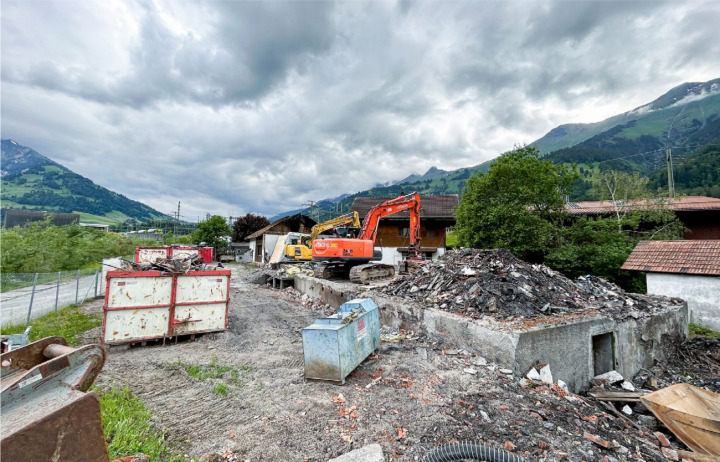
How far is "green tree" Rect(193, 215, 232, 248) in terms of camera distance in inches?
1409

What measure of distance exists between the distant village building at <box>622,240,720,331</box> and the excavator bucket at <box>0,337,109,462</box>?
1676 cm

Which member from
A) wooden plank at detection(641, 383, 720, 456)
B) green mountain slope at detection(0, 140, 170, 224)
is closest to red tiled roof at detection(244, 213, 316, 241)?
wooden plank at detection(641, 383, 720, 456)

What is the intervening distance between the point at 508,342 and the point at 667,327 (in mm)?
6942

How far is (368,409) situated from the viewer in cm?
400

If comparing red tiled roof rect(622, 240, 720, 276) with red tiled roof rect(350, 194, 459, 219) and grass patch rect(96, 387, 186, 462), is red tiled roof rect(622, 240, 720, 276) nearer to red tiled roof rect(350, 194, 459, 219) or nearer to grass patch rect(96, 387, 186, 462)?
red tiled roof rect(350, 194, 459, 219)

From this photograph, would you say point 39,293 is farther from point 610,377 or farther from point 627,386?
point 627,386

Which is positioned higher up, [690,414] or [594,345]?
[594,345]

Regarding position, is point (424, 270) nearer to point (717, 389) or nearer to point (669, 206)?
point (717, 389)

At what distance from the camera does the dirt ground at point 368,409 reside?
3.35m

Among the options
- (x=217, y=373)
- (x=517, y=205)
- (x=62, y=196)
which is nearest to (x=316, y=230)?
(x=517, y=205)

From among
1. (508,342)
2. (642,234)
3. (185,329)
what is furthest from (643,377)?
(642,234)

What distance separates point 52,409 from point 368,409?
3310 mm

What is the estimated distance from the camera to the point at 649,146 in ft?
399

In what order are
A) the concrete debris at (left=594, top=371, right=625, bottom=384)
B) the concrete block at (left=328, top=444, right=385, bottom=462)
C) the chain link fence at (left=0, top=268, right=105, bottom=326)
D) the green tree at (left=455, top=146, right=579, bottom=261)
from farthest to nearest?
the green tree at (left=455, top=146, right=579, bottom=261), the chain link fence at (left=0, top=268, right=105, bottom=326), the concrete debris at (left=594, top=371, right=625, bottom=384), the concrete block at (left=328, top=444, right=385, bottom=462)
